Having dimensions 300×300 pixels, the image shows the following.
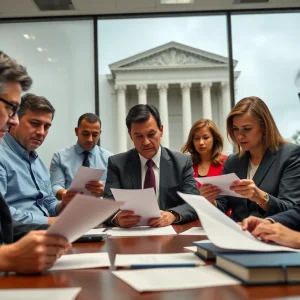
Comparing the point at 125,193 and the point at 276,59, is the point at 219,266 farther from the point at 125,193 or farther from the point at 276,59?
the point at 276,59

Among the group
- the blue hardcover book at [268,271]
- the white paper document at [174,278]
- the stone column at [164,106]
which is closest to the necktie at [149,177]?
the white paper document at [174,278]

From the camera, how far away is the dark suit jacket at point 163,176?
2316mm

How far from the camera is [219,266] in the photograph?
927 millimetres

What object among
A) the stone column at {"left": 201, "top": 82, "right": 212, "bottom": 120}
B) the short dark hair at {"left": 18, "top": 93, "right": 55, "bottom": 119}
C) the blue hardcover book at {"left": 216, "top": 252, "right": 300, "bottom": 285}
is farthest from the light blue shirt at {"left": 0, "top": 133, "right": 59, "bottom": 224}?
the stone column at {"left": 201, "top": 82, "right": 212, "bottom": 120}

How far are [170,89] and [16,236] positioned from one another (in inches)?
181

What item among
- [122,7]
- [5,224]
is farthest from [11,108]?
[122,7]

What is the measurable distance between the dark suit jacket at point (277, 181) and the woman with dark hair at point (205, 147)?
4.88 ft

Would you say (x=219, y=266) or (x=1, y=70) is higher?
(x=1, y=70)

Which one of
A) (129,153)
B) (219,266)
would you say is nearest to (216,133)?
(129,153)

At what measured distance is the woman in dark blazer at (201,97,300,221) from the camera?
182cm

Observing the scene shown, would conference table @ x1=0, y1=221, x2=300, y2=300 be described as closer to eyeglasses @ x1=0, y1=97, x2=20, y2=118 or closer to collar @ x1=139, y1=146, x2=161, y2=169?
eyeglasses @ x1=0, y1=97, x2=20, y2=118

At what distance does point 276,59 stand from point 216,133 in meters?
2.40

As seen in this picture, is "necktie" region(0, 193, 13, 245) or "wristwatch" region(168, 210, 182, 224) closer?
"necktie" region(0, 193, 13, 245)

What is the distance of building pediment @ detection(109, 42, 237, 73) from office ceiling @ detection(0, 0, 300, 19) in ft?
1.97
